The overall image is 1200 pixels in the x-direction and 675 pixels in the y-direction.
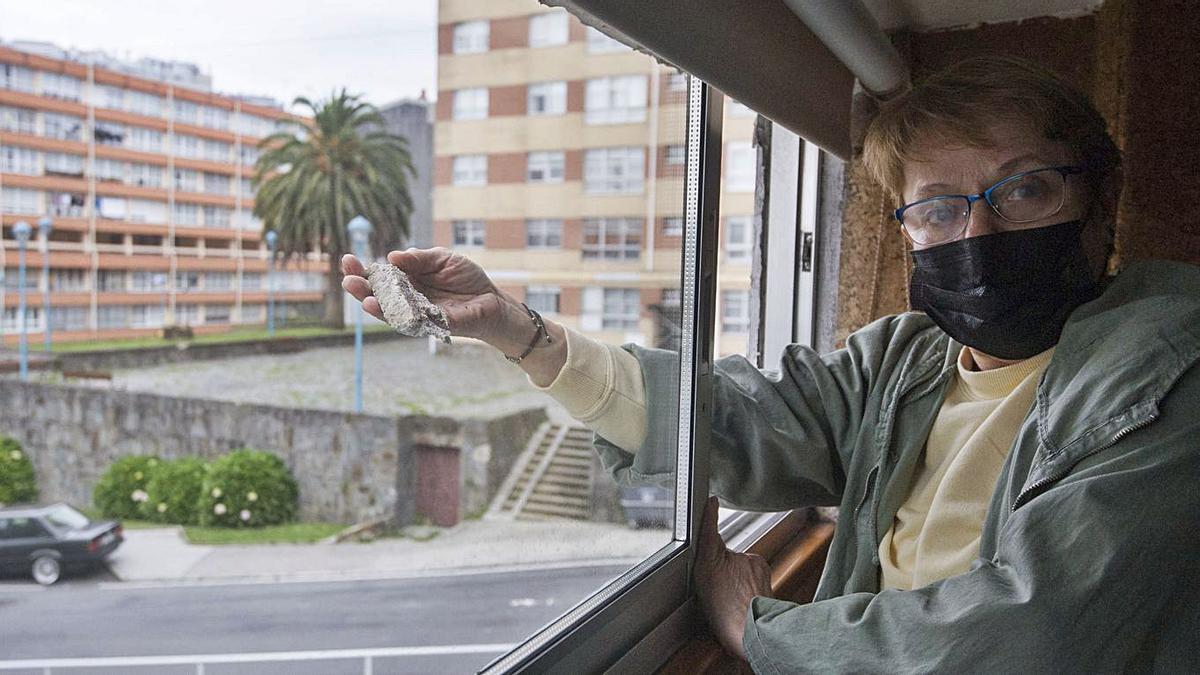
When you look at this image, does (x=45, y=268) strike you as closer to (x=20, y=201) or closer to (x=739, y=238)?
(x=20, y=201)

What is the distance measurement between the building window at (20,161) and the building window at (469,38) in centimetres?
83

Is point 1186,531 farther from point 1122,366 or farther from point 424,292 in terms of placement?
point 424,292

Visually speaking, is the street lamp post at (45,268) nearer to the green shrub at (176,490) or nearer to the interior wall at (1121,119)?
the interior wall at (1121,119)

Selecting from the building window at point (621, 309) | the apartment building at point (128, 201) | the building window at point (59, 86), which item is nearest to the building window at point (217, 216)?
the apartment building at point (128, 201)

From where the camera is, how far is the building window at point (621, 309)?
149cm

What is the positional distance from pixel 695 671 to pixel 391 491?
337cm

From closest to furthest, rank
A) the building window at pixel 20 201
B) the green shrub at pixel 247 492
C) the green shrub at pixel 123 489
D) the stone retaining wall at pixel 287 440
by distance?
the building window at pixel 20 201, the stone retaining wall at pixel 287 440, the green shrub at pixel 123 489, the green shrub at pixel 247 492

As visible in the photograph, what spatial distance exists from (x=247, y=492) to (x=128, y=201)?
7.36ft

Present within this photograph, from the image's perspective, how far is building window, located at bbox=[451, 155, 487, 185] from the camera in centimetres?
159

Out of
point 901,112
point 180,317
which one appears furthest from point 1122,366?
point 180,317

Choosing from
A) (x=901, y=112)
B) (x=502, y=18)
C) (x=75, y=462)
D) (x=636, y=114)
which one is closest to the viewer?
(x=901, y=112)

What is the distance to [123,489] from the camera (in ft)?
8.02

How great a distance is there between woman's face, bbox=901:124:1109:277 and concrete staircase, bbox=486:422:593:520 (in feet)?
5.50

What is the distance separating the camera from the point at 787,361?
1188 millimetres
